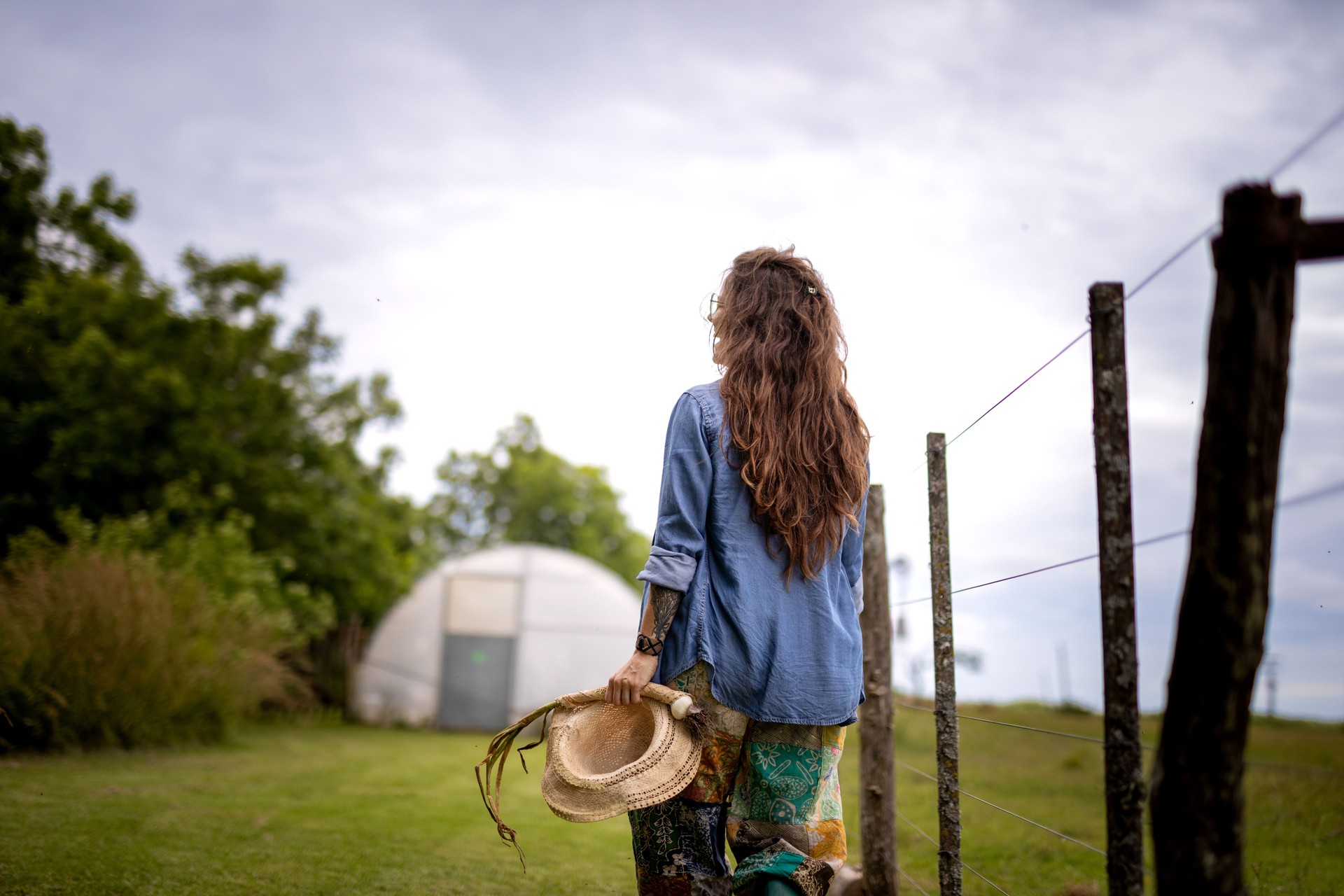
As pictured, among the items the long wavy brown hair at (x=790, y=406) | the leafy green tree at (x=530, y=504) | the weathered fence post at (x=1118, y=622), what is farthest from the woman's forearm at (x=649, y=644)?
the leafy green tree at (x=530, y=504)

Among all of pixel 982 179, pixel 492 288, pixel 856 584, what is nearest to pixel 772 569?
pixel 856 584

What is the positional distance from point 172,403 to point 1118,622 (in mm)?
12030

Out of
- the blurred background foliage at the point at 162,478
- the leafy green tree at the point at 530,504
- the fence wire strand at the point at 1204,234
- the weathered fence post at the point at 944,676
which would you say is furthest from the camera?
the leafy green tree at the point at 530,504

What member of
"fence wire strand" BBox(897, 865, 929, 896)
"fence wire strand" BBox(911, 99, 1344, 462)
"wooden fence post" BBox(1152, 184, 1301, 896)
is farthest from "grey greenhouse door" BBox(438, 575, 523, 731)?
"wooden fence post" BBox(1152, 184, 1301, 896)

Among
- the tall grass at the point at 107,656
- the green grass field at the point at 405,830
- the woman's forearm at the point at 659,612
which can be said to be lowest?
the green grass field at the point at 405,830

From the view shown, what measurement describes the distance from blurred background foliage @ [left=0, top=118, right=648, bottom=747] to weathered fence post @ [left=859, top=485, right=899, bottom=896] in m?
5.36

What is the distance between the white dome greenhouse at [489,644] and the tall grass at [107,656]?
17.1 ft

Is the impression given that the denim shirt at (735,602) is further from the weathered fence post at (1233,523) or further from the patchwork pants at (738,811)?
the weathered fence post at (1233,523)

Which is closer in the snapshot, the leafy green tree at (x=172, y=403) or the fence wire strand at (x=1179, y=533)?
the fence wire strand at (x=1179, y=533)

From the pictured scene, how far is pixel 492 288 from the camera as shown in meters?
11.0

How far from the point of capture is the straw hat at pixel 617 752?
180 cm

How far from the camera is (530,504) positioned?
28.2 metres

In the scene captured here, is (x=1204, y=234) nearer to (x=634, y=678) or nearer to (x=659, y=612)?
(x=659, y=612)

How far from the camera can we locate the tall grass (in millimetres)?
6094
